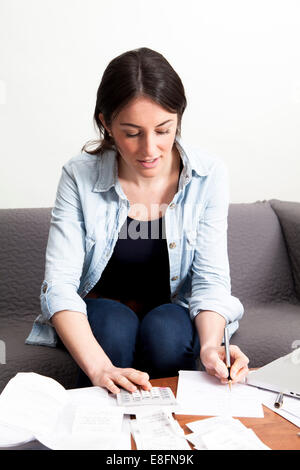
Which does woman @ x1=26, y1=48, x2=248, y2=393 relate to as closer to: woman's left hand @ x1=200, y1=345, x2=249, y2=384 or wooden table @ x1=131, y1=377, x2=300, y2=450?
woman's left hand @ x1=200, y1=345, x2=249, y2=384

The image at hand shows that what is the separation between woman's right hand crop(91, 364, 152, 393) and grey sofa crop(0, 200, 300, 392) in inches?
16.2

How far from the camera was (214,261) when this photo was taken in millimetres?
1219

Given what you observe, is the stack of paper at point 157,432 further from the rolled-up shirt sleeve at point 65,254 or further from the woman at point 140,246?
the rolled-up shirt sleeve at point 65,254

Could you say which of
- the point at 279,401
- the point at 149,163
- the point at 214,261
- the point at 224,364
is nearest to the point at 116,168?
the point at 149,163

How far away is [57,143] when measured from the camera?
1.75 meters

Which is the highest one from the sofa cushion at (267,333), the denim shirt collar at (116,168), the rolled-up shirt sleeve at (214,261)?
the denim shirt collar at (116,168)

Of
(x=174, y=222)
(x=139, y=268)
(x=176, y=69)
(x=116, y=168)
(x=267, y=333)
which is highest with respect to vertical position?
(x=176, y=69)

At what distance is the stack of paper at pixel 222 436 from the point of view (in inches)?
28.4

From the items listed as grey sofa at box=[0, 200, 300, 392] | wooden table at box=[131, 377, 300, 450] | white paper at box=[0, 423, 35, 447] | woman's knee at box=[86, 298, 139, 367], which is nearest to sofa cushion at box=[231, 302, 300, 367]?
grey sofa at box=[0, 200, 300, 392]

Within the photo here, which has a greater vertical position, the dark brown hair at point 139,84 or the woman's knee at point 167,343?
the dark brown hair at point 139,84

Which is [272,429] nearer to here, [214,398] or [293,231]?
[214,398]

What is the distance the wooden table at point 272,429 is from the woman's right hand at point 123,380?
3.5 inches

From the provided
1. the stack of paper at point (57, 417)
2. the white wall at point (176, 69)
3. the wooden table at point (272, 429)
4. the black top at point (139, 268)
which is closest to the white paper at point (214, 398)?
the wooden table at point (272, 429)

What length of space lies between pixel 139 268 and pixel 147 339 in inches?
8.6
